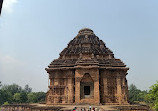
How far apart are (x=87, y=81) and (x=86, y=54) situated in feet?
16.7

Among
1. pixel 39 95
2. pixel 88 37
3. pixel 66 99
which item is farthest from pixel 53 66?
pixel 39 95

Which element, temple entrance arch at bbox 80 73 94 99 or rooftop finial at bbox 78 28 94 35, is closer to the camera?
temple entrance arch at bbox 80 73 94 99

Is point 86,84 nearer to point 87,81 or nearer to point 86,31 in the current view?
point 87,81

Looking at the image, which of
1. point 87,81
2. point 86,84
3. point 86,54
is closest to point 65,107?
point 86,84

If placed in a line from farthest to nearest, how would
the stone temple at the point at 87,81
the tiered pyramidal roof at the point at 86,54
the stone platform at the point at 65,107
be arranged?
the tiered pyramidal roof at the point at 86,54 → the stone temple at the point at 87,81 → the stone platform at the point at 65,107

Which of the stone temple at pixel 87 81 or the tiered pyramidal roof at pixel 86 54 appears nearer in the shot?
the stone temple at pixel 87 81

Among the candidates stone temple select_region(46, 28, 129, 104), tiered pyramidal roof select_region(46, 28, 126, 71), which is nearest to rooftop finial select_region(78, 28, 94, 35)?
tiered pyramidal roof select_region(46, 28, 126, 71)

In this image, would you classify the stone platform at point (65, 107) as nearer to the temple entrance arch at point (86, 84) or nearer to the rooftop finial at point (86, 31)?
the temple entrance arch at point (86, 84)

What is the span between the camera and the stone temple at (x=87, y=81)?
19656mm

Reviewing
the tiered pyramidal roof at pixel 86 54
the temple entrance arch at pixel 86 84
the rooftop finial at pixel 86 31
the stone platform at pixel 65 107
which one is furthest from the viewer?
the rooftop finial at pixel 86 31

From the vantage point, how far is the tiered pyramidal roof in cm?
2103

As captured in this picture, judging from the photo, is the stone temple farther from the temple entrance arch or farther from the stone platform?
the stone platform

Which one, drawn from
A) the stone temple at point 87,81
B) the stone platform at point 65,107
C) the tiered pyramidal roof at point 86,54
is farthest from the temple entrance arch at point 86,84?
the stone platform at point 65,107

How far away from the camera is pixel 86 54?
23.4 m
